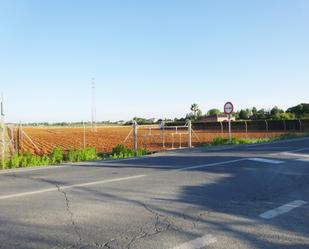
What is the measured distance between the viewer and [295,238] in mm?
5039

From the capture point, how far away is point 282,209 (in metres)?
6.55

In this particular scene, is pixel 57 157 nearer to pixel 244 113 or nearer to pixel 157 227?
pixel 157 227

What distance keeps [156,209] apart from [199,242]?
5.66 ft

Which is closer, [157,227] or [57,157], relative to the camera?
[157,227]

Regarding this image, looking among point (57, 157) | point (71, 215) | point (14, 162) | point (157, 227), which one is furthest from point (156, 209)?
point (57, 157)

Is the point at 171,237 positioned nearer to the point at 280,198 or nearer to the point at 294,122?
the point at 280,198

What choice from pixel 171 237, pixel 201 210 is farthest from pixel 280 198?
pixel 171 237

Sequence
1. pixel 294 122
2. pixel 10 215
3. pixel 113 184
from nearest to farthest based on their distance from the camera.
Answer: pixel 10 215, pixel 113 184, pixel 294 122

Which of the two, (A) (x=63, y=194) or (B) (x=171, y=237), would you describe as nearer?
(B) (x=171, y=237)

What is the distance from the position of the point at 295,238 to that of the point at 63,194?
14.6 feet

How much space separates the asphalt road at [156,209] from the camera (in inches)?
195

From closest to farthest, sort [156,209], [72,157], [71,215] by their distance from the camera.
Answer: [71,215], [156,209], [72,157]

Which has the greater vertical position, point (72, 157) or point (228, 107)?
point (228, 107)

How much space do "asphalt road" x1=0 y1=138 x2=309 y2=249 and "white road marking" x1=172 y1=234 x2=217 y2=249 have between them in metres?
0.01
